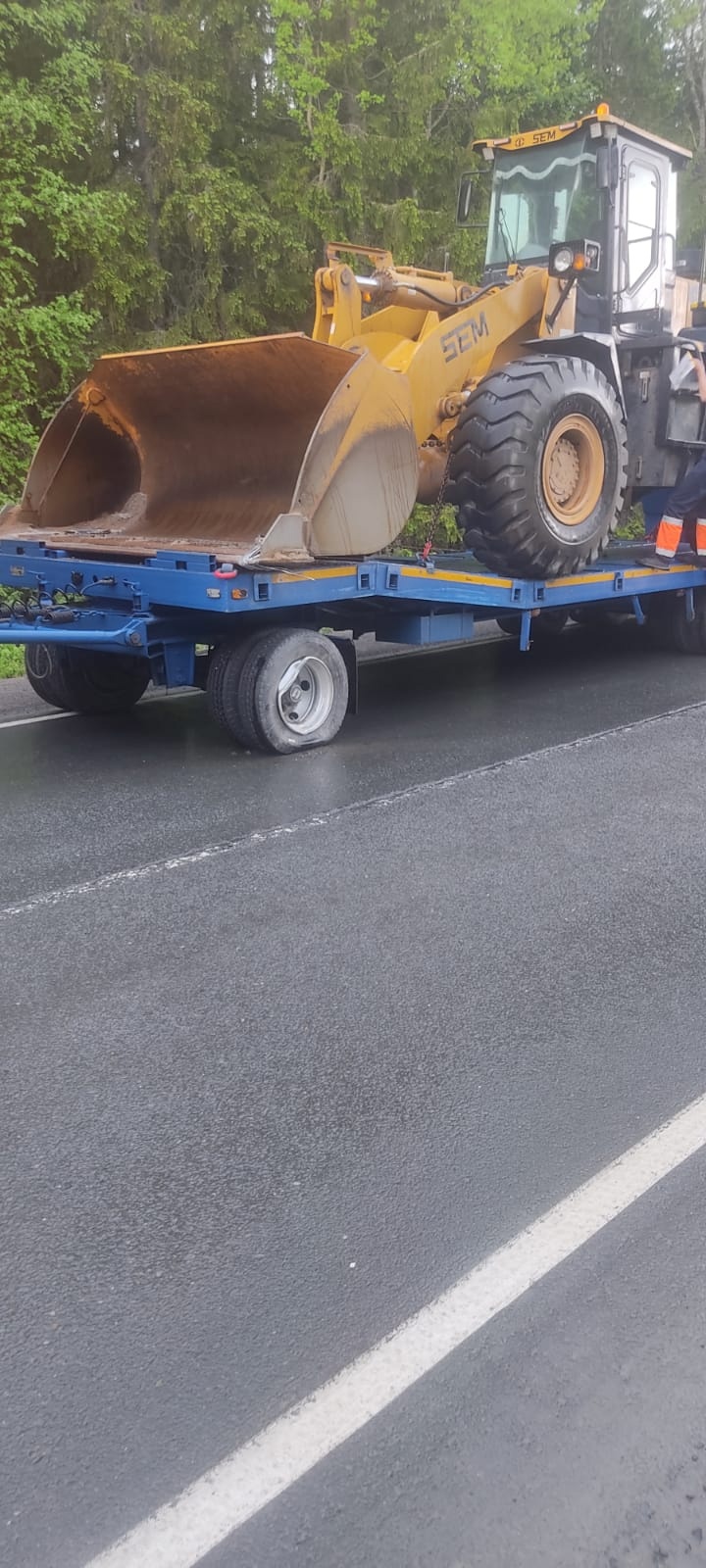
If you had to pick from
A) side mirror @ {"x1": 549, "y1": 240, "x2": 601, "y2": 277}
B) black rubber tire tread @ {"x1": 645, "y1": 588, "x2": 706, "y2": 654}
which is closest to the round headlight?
side mirror @ {"x1": 549, "y1": 240, "x2": 601, "y2": 277}

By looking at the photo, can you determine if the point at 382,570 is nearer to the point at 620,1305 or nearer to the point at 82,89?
the point at 620,1305

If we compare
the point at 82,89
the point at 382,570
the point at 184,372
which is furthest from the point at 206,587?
the point at 82,89

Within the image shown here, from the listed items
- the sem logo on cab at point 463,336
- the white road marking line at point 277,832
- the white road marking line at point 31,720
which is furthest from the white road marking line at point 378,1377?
the sem logo on cab at point 463,336

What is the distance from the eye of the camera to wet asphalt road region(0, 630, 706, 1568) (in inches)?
91.0

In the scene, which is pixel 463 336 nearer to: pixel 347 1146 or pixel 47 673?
pixel 47 673

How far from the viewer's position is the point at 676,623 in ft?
37.0

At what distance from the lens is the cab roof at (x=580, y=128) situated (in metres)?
9.66

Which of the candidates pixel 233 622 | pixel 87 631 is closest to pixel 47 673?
pixel 87 631

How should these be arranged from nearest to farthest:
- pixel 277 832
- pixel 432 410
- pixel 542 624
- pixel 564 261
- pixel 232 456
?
pixel 277 832 < pixel 232 456 < pixel 432 410 < pixel 564 261 < pixel 542 624

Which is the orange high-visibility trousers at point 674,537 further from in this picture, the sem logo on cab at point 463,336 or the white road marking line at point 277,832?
the white road marking line at point 277,832

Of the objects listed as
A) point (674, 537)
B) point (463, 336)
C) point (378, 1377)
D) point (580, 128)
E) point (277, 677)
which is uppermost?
point (580, 128)

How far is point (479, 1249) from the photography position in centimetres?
295

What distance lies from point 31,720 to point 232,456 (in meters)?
2.15

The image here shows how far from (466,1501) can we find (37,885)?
3467 mm
